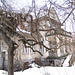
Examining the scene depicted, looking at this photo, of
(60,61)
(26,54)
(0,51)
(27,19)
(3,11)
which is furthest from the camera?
(60,61)

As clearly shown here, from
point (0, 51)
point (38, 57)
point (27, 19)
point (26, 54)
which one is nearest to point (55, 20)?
point (27, 19)

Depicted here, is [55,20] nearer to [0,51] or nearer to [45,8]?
[45,8]

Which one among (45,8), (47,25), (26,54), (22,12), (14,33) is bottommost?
(26,54)

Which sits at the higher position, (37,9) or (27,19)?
(37,9)

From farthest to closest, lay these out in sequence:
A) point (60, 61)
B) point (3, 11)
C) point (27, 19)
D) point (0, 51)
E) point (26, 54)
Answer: point (60, 61)
point (26, 54)
point (0, 51)
point (27, 19)
point (3, 11)

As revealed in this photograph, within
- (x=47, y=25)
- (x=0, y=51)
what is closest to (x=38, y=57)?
(x=0, y=51)

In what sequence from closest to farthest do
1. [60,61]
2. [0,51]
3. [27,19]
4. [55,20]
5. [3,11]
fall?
[3,11]
[27,19]
[55,20]
[0,51]
[60,61]

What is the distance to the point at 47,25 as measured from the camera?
563cm

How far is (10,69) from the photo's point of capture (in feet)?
15.3

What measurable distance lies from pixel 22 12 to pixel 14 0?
0.90 meters

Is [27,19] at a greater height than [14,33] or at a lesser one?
greater

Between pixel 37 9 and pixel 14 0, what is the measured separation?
1.18 m

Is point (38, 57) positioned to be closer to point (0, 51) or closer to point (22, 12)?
point (0, 51)

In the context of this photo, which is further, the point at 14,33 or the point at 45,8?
the point at 45,8
